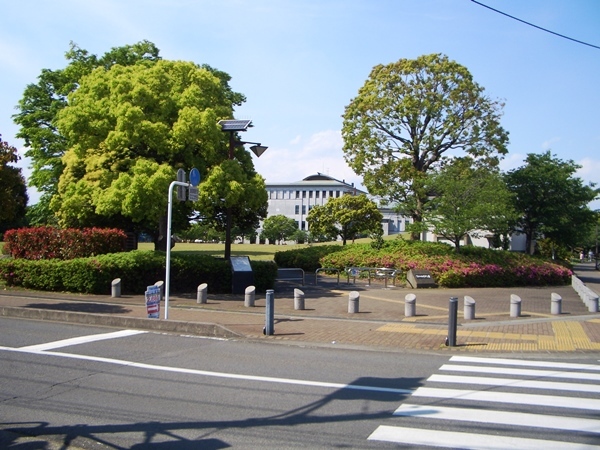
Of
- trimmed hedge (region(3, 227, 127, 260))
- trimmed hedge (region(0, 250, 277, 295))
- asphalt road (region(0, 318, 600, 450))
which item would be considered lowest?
asphalt road (region(0, 318, 600, 450))

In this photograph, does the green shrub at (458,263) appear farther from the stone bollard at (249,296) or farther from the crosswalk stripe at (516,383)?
the crosswalk stripe at (516,383)

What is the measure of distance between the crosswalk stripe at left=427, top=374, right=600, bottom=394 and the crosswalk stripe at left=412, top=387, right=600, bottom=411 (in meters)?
0.55

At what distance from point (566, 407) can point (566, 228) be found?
32.2 metres

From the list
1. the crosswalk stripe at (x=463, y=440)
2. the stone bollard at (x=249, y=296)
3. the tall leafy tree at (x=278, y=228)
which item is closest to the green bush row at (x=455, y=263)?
the stone bollard at (x=249, y=296)

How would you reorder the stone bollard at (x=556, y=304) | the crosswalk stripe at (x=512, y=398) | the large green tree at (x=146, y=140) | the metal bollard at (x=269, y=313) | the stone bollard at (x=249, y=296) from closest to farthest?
the crosswalk stripe at (x=512, y=398) < the metal bollard at (x=269, y=313) < the stone bollard at (x=556, y=304) < the stone bollard at (x=249, y=296) < the large green tree at (x=146, y=140)

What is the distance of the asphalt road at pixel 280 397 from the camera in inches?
235

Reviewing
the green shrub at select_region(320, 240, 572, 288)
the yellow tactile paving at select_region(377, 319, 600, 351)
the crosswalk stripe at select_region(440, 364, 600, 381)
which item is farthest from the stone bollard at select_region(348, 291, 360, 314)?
the green shrub at select_region(320, 240, 572, 288)

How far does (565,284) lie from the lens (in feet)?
100

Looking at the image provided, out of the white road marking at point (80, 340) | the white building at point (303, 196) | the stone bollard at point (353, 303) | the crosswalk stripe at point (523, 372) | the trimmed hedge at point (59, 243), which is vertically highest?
the white building at point (303, 196)

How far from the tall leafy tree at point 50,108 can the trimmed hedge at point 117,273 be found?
33.9 feet

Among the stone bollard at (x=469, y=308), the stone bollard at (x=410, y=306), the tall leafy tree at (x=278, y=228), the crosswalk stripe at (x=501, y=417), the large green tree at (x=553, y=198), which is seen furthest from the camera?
the tall leafy tree at (x=278, y=228)

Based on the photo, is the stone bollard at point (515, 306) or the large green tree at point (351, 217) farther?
the large green tree at point (351, 217)

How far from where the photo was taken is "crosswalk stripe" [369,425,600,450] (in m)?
5.73

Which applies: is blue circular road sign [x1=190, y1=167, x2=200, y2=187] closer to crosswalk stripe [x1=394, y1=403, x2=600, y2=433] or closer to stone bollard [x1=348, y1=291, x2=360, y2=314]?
stone bollard [x1=348, y1=291, x2=360, y2=314]
